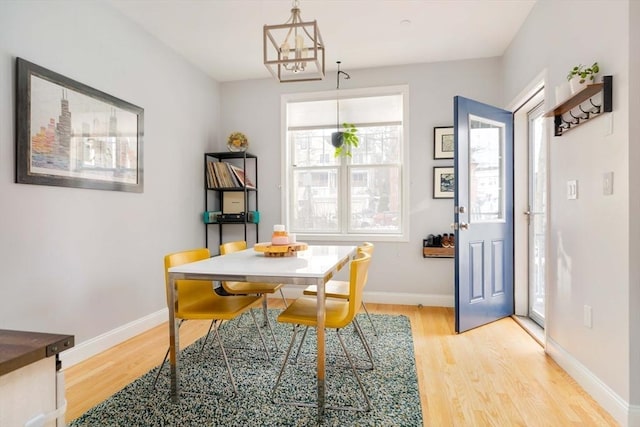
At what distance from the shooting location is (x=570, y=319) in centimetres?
230

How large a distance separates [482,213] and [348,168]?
1.56m

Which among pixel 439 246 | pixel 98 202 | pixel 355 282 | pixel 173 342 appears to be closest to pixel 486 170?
pixel 439 246

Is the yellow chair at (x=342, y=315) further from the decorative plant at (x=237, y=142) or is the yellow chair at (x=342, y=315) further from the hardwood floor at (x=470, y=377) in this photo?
the decorative plant at (x=237, y=142)

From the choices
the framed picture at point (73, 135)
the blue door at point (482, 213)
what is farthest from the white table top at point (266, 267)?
the blue door at point (482, 213)

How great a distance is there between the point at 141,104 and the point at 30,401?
280cm

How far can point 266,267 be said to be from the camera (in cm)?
194

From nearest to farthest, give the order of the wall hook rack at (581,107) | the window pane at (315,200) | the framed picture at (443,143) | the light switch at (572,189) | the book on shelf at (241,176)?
the wall hook rack at (581,107)
the light switch at (572,189)
the framed picture at (443,143)
the book on shelf at (241,176)
the window pane at (315,200)

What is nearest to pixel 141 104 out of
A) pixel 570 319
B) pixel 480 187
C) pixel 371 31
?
pixel 371 31

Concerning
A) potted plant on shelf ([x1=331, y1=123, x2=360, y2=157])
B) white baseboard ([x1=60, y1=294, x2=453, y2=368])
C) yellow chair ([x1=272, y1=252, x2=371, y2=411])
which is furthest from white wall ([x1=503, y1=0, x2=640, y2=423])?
potted plant on shelf ([x1=331, y1=123, x2=360, y2=157])

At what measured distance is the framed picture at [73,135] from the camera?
2.14 meters

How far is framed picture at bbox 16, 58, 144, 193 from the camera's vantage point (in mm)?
2145

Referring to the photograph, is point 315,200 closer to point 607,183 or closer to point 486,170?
point 486,170

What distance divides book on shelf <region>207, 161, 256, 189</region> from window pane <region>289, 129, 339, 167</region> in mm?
698

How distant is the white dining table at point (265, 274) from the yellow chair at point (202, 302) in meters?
0.15
